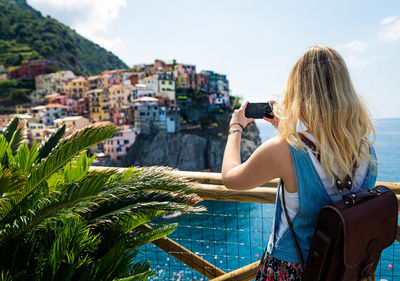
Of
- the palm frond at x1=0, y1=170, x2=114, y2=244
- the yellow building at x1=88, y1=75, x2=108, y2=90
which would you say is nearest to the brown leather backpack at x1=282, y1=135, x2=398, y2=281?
the palm frond at x1=0, y1=170, x2=114, y2=244

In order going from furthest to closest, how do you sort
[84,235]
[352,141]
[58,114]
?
[58,114] → [84,235] → [352,141]

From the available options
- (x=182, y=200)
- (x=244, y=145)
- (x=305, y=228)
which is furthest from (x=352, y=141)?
(x=244, y=145)

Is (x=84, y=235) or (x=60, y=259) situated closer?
(x=60, y=259)

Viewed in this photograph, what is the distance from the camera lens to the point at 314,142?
1.03m

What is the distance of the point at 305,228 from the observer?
3.64ft

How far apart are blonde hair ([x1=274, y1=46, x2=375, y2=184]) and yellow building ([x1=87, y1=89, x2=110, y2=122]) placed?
46670mm

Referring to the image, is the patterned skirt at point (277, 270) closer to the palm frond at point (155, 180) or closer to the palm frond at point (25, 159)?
the palm frond at point (155, 180)

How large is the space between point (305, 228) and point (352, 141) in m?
0.36

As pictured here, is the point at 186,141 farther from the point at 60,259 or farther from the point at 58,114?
the point at 60,259

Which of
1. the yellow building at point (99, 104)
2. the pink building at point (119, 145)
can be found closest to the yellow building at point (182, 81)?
the yellow building at point (99, 104)

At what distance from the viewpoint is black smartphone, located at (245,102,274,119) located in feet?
4.58

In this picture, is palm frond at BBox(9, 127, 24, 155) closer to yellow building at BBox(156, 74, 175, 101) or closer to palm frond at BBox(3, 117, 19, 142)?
palm frond at BBox(3, 117, 19, 142)

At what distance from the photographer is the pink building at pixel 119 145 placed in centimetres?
4053

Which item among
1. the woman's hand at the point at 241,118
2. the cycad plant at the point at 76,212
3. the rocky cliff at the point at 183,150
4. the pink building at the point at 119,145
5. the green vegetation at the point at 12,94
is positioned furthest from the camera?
the green vegetation at the point at 12,94
